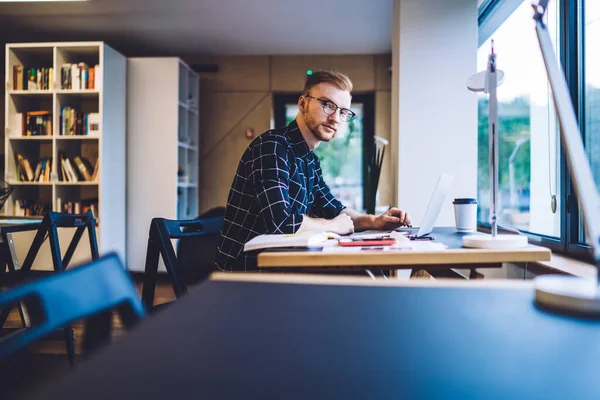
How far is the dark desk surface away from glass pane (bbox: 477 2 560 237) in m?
2.11

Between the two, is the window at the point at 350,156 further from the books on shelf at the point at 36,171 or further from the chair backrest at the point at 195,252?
the books on shelf at the point at 36,171

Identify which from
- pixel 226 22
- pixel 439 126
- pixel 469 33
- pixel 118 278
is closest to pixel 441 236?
pixel 118 278

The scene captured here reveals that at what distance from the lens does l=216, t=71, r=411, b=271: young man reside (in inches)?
72.6

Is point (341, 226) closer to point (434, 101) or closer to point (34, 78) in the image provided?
point (434, 101)

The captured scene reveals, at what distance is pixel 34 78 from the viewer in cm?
521

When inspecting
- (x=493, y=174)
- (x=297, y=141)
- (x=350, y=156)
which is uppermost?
(x=350, y=156)

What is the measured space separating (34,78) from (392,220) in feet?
15.6

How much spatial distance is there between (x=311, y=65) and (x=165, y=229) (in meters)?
5.29

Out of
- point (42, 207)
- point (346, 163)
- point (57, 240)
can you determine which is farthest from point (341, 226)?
point (346, 163)

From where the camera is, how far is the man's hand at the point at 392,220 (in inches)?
81.2

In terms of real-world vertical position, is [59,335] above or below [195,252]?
below

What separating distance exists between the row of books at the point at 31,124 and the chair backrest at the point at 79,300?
5.20 m

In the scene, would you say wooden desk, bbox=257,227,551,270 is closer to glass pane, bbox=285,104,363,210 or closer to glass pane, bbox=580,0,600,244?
glass pane, bbox=580,0,600,244

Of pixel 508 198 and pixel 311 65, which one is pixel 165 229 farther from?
pixel 311 65
